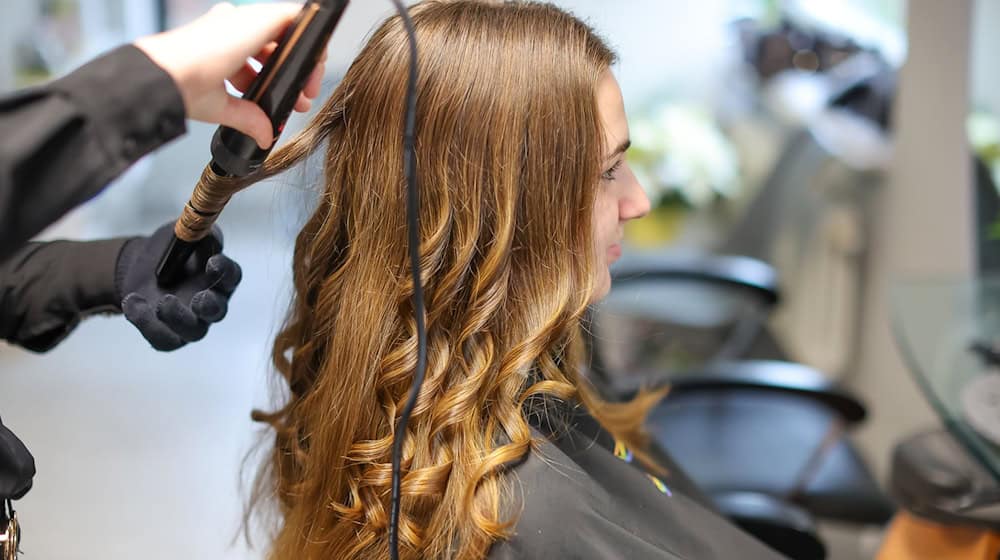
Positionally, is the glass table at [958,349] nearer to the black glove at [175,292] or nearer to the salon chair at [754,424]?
the salon chair at [754,424]

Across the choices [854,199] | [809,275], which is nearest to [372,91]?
[854,199]

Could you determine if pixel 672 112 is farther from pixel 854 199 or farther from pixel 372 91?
pixel 372 91

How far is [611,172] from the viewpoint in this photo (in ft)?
3.10

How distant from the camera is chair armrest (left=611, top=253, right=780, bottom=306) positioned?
195cm

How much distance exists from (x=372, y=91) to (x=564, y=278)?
253 mm

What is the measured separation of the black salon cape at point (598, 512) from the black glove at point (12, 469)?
40 cm

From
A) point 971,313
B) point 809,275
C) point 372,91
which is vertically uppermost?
point 372,91

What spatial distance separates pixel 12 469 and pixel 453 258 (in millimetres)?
413

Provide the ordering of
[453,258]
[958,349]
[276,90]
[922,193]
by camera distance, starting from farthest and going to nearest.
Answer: [922,193]
[958,349]
[453,258]
[276,90]

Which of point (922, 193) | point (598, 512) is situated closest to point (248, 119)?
point (598, 512)

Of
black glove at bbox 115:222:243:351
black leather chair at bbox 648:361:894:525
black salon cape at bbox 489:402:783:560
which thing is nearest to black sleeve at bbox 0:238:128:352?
black glove at bbox 115:222:243:351

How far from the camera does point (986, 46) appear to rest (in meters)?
1.82

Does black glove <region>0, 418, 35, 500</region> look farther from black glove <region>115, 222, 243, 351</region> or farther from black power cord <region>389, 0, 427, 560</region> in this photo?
black power cord <region>389, 0, 427, 560</region>

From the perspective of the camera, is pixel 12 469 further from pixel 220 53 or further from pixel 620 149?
pixel 620 149
